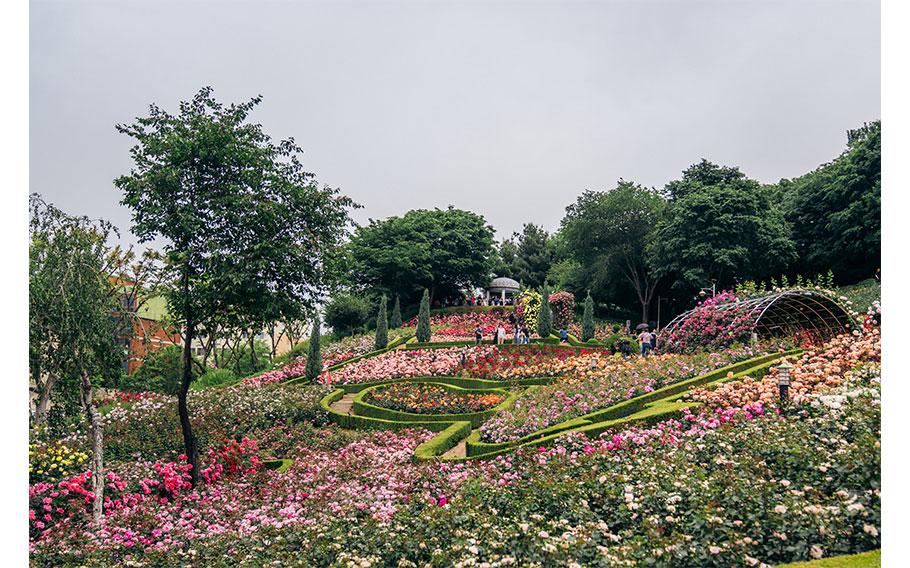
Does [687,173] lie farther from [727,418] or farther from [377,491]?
[377,491]

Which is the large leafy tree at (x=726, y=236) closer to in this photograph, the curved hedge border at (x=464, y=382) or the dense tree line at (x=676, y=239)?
the dense tree line at (x=676, y=239)

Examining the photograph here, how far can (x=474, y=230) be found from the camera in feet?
137

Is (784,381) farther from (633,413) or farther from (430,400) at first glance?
(430,400)

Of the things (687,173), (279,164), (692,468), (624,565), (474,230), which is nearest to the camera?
(624,565)

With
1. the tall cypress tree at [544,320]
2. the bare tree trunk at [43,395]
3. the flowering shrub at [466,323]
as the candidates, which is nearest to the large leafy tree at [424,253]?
the flowering shrub at [466,323]

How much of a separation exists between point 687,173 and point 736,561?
30898 mm

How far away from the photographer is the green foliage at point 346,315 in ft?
111

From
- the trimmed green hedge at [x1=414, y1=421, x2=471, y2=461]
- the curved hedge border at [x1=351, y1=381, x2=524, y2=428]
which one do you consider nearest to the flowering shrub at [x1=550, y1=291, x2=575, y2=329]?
the curved hedge border at [x1=351, y1=381, x2=524, y2=428]

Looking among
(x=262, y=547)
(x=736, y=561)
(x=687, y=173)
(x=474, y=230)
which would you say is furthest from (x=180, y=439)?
(x=474, y=230)

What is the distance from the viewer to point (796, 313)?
1597 cm

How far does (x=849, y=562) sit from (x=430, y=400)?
11.4 m

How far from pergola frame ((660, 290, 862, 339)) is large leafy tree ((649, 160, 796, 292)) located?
10.4m

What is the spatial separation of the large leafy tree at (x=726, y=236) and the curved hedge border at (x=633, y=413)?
14.8m

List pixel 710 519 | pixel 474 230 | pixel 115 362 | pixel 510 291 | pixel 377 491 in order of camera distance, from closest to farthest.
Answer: pixel 710 519, pixel 377 491, pixel 115 362, pixel 474 230, pixel 510 291
